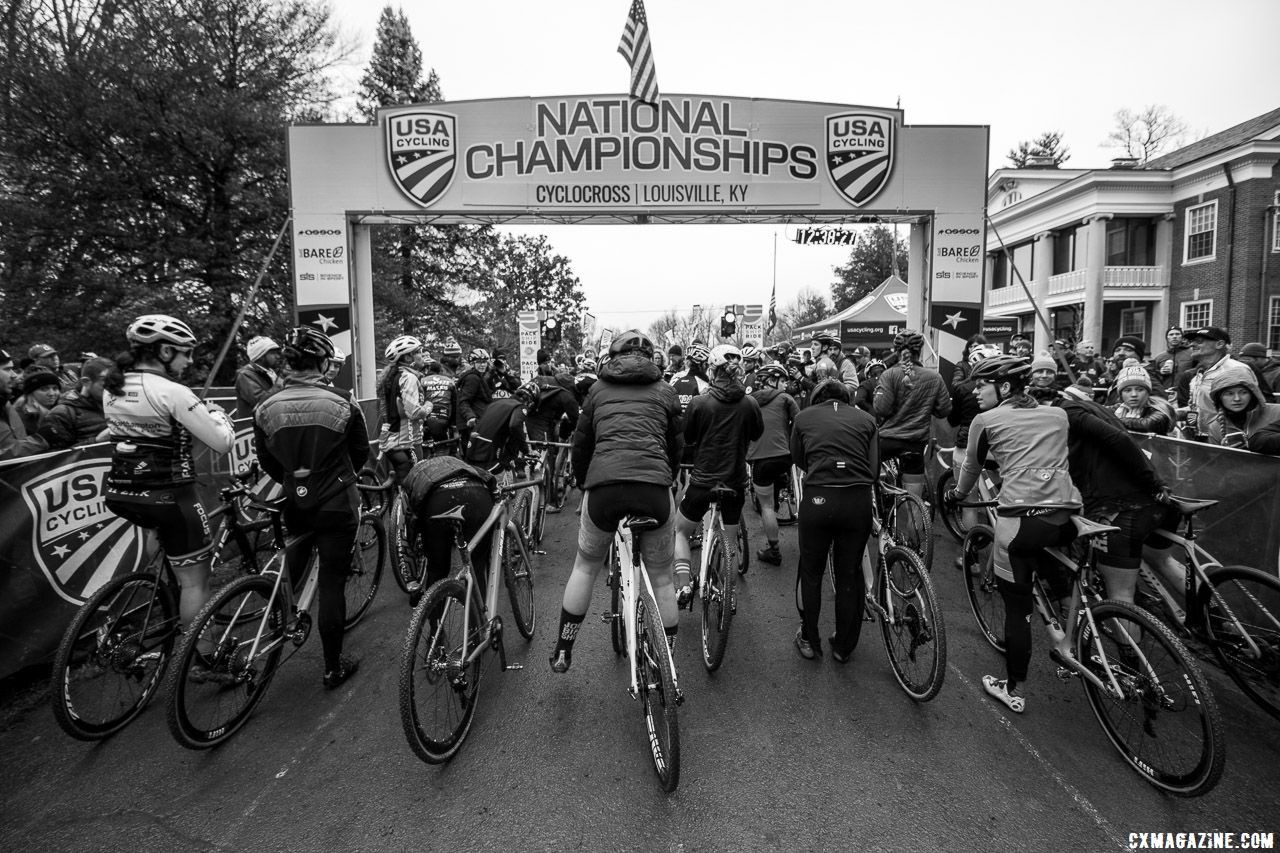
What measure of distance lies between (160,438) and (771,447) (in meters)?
4.56

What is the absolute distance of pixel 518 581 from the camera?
15.3 feet

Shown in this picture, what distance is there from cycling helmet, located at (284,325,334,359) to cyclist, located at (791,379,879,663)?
9.57ft

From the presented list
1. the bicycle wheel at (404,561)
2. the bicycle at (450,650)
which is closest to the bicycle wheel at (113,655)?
the bicycle at (450,650)

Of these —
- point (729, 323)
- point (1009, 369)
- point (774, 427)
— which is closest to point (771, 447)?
point (774, 427)

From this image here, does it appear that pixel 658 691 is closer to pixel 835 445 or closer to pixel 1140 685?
pixel 835 445

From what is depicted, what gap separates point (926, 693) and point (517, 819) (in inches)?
89.1

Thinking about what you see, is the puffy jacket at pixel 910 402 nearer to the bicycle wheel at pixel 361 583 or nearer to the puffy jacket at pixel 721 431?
the puffy jacket at pixel 721 431

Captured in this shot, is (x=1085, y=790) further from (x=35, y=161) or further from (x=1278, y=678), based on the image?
(x=35, y=161)

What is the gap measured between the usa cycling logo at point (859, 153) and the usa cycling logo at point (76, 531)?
10.1 metres

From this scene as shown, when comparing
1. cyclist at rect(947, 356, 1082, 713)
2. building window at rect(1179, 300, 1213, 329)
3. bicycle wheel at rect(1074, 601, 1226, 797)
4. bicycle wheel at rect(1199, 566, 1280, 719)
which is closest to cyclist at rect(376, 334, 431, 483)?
cyclist at rect(947, 356, 1082, 713)

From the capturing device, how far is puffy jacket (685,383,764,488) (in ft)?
16.2

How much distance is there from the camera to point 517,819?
2.79 metres

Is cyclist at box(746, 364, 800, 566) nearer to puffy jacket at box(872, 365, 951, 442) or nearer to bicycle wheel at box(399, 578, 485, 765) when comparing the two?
puffy jacket at box(872, 365, 951, 442)

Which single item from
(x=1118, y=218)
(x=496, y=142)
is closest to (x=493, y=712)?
(x=496, y=142)
